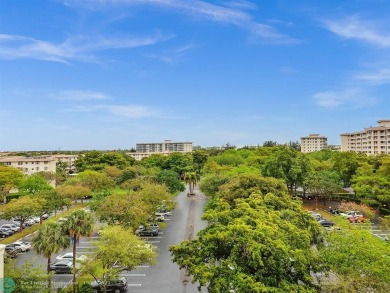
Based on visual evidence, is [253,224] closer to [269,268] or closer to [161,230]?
[269,268]

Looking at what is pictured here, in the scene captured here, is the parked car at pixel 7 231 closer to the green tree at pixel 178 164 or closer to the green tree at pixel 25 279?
the green tree at pixel 25 279

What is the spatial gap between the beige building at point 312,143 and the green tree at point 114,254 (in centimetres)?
13463

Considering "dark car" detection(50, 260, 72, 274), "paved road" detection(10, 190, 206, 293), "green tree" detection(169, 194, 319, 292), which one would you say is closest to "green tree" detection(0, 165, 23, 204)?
"paved road" detection(10, 190, 206, 293)

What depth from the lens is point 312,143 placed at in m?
145

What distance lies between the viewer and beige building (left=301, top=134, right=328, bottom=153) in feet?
473

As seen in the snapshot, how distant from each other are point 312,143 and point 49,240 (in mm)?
139388

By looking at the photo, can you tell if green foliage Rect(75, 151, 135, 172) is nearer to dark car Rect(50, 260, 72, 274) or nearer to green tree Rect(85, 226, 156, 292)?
dark car Rect(50, 260, 72, 274)

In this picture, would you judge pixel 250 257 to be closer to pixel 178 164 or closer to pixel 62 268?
pixel 62 268

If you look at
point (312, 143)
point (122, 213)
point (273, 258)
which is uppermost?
point (312, 143)

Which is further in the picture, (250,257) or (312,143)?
(312,143)

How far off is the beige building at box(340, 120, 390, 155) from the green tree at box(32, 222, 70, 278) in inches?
3329

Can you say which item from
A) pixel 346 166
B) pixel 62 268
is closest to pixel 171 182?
pixel 346 166

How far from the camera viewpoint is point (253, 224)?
16172mm

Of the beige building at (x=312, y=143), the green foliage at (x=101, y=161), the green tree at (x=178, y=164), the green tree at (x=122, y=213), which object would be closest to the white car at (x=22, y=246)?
the green tree at (x=122, y=213)
